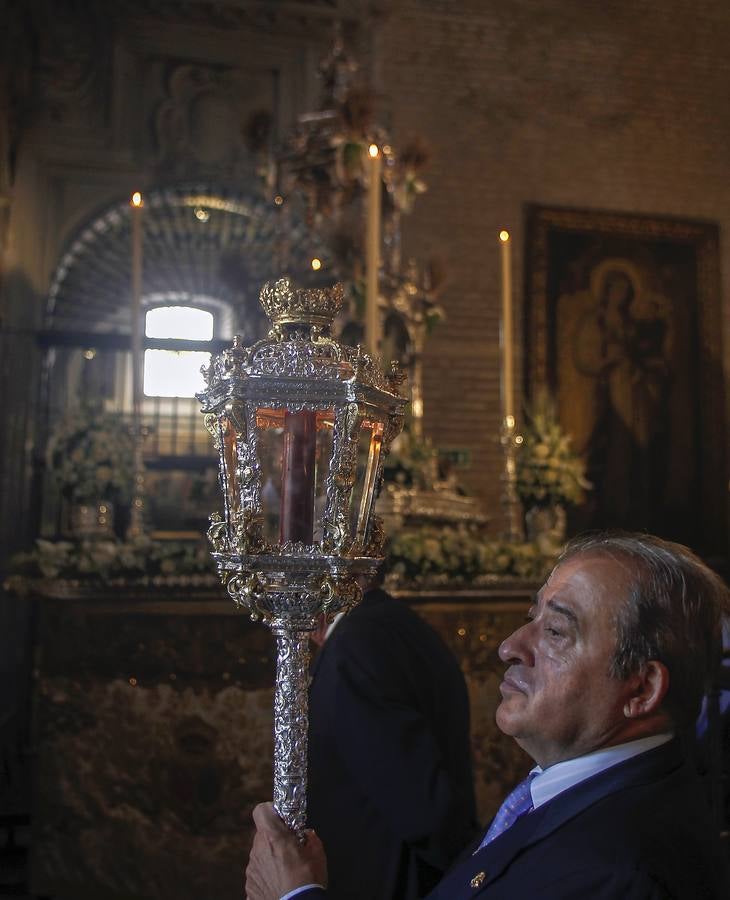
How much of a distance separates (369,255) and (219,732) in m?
2.03

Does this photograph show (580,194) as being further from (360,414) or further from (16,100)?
(360,414)

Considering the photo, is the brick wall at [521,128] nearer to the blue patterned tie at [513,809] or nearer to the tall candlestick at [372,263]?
the tall candlestick at [372,263]

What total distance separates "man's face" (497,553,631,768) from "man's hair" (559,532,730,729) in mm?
17

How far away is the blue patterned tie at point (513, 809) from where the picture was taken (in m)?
1.42

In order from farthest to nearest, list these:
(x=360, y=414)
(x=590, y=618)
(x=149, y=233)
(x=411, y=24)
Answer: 1. (x=149, y=233)
2. (x=411, y=24)
3. (x=360, y=414)
4. (x=590, y=618)

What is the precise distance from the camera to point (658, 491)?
8.95 metres

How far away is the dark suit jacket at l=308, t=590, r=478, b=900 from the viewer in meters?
2.21

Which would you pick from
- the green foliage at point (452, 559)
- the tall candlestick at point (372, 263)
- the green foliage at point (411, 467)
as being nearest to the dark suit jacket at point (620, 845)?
the tall candlestick at point (372, 263)

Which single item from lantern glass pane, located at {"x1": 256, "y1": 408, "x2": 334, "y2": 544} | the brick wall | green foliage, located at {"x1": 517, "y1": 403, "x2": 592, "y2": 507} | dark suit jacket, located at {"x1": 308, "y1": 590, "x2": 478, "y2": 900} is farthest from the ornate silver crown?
the brick wall

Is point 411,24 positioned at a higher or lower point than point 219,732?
higher

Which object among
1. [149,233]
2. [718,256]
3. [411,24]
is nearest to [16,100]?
[149,233]

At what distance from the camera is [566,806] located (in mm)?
1235

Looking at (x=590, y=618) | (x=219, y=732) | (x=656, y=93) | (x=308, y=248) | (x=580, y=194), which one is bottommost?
(x=219, y=732)

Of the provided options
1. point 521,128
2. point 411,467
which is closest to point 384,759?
point 411,467
